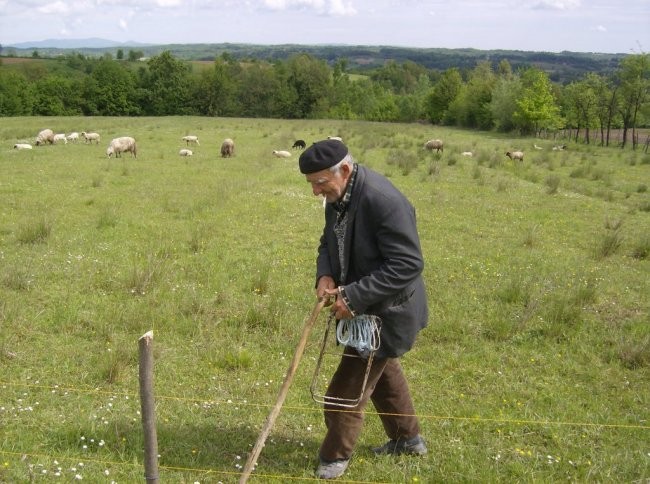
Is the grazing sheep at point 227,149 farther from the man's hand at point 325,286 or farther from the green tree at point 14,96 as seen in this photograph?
the green tree at point 14,96

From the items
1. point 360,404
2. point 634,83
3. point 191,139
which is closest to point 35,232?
point 360,404

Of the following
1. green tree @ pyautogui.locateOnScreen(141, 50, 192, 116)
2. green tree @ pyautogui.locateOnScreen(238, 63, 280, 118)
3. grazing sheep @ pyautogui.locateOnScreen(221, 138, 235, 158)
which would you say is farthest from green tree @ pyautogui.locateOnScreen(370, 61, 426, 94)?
grazing sheep @ pyautogui.locateOnScreen(221, 138, 235, 158)

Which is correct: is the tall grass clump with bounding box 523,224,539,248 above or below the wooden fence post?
below

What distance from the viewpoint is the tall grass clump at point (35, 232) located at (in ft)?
31.9

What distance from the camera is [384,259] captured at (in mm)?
3760

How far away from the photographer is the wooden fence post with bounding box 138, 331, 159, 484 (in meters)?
2.90

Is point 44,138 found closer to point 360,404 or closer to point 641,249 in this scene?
point 641,249

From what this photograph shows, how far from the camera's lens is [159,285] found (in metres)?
7.76

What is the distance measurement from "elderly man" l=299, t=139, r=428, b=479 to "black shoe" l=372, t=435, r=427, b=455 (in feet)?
0.05

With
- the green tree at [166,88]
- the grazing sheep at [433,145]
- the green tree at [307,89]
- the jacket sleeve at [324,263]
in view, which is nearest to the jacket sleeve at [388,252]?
the jacket sleeve at [324,263]

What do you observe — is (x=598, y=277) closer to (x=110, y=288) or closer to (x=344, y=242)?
(x=344, y=242)

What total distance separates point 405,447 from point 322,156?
7.86 ft

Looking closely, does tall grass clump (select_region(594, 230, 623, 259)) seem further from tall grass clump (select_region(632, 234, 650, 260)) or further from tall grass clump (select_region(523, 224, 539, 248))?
tall grass clump (select_region(523, 224, 539, 248))

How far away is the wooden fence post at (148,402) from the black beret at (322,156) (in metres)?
1.40
